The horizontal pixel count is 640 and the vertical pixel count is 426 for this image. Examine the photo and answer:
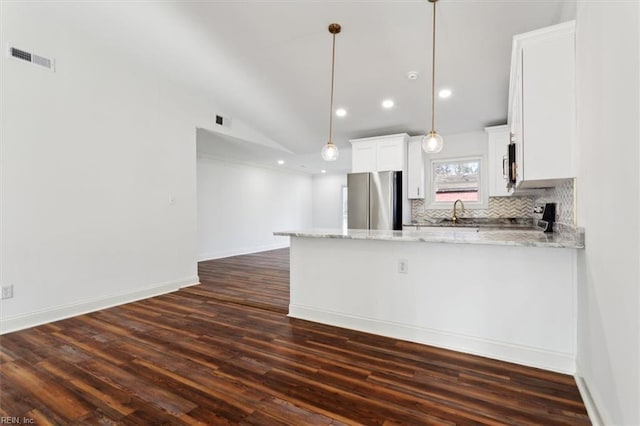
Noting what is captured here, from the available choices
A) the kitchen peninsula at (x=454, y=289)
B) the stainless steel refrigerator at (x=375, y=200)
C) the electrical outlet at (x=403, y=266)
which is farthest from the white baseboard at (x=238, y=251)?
the electrical outlet at (x=403, y=266)

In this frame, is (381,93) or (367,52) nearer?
(367,52)

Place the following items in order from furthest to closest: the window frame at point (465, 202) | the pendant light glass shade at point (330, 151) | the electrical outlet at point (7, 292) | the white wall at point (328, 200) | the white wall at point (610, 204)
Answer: the white wall at point (328, 200) < the window frame at point (465, 202) < the pendant light glass shade at point (330, 151) < the electrical outlet at point (7, 292) < the white wall at point (610, 204)

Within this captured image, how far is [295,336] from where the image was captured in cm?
265

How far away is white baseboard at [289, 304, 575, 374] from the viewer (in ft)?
6.82

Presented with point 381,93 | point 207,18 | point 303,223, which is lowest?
point 303,223

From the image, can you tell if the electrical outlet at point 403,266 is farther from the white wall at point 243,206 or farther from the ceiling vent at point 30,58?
the white wall at point 243,206

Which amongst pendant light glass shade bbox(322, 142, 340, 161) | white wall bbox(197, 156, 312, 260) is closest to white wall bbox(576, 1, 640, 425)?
pendant light glass shade bbox(322, 142, 340, 161)

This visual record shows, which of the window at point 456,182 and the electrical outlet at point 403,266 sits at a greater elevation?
the window at point 456,182

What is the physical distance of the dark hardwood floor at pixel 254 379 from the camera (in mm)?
1619

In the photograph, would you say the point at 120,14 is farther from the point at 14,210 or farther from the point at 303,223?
the point at 303,223

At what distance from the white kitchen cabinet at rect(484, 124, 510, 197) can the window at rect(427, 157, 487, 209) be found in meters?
0.37

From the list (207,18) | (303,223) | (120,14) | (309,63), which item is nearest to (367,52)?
(309,63)

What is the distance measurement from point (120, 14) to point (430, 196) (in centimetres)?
498

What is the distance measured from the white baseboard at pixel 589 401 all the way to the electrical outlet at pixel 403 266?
1218 millimetres
